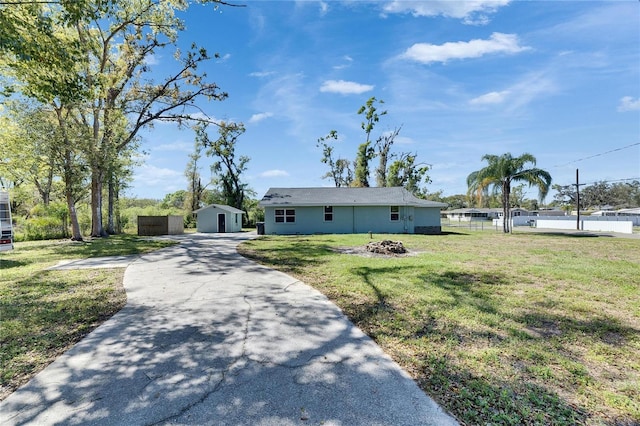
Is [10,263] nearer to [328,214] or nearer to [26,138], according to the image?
[26,138]

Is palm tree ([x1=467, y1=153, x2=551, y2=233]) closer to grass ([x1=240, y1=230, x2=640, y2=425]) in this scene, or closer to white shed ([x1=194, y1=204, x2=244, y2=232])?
grass ([x1=240, y1=230, x2=640, y2=425])

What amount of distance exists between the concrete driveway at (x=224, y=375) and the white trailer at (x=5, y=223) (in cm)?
883

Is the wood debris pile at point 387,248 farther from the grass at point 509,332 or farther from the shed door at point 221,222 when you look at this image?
the shed door at point 221,222

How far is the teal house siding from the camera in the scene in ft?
69.9

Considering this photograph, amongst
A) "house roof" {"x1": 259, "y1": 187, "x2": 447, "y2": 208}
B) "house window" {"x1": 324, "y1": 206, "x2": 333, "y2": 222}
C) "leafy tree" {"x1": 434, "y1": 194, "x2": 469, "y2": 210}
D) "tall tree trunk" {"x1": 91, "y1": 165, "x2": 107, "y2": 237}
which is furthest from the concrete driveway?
"leafy tree" {"x1": 434, "y1": 194, "x2": 469, "y2": 210}

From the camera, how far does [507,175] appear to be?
21.3 meters

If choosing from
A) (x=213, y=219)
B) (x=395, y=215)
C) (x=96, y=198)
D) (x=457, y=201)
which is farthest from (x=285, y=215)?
(x=457, y=201)

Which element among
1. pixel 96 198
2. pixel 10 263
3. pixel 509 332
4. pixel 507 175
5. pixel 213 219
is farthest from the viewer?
pixel 213 219

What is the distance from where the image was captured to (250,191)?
34562 millimetres

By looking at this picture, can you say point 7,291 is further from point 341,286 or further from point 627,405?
point 627,405

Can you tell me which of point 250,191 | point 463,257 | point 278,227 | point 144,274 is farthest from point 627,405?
point 250,191

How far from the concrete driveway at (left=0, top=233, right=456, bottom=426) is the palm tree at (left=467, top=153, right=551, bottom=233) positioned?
2112 centimetres

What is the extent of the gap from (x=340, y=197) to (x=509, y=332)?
61.0ft

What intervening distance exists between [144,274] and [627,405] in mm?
8454
